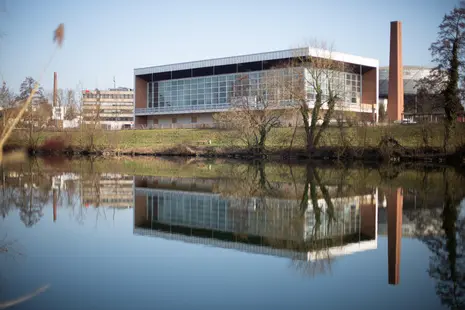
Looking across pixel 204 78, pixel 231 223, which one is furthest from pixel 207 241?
pixel 204 78

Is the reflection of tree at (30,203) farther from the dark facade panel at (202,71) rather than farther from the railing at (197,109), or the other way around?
the dark facade panel at (202,71)

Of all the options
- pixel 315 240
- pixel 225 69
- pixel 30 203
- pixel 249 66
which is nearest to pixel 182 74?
pixel 225 69

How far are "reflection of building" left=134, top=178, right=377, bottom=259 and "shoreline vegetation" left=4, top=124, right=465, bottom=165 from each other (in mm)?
16544

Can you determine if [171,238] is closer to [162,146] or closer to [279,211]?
[279,211]

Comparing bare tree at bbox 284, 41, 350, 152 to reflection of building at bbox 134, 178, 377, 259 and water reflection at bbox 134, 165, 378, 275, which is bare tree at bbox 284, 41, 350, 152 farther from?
reflection of building at bbox 134, 178, 377, 259

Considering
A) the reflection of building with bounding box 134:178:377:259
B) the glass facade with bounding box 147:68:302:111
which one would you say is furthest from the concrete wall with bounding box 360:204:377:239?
the glass facade with bounding box 147:68:302:111

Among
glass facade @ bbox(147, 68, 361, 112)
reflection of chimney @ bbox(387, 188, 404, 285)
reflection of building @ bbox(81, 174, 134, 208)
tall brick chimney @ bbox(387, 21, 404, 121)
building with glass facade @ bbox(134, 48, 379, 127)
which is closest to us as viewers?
reflection of chimney @ bbox(387, 188, 404, 285)

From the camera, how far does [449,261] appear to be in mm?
10656

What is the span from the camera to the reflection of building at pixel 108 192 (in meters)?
19.8

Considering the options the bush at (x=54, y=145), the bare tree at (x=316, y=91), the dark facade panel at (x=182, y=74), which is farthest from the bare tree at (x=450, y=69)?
the dark facade panel at (x=182, y=74)

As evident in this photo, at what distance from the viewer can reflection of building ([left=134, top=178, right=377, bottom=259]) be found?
12477 millimetres

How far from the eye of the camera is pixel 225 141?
2387 inches

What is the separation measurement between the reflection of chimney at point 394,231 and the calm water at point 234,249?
0.05 meters

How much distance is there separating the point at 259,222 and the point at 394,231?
3.65 meters
